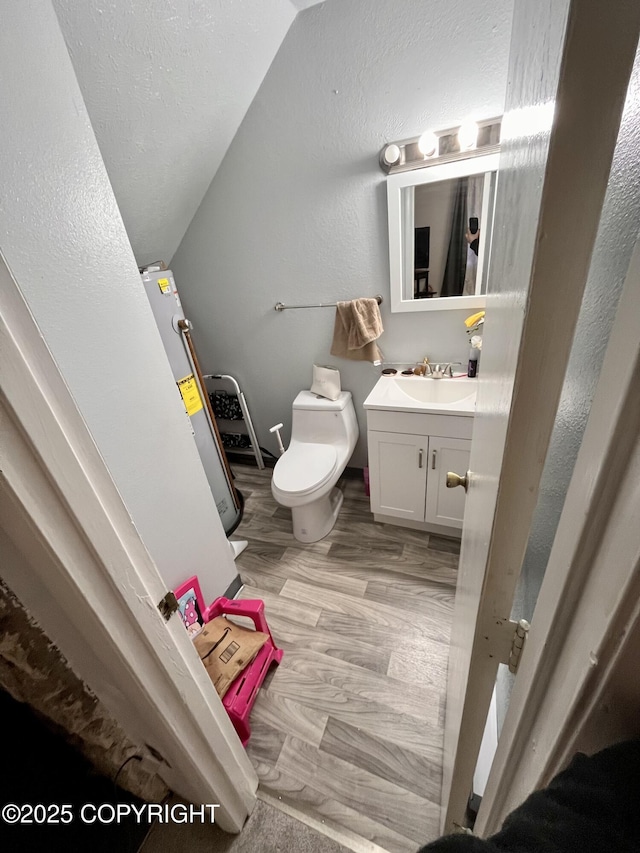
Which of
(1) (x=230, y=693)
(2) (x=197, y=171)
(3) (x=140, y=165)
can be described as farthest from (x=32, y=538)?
(2) (x=197, y=171)

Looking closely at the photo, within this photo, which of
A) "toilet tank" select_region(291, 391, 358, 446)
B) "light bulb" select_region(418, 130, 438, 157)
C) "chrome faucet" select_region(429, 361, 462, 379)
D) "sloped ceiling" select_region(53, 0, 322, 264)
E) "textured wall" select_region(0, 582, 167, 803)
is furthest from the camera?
"toilet tank" select_region(291, 391, 358, 446)

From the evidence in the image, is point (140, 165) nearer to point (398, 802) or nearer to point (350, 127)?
point (350, 127)

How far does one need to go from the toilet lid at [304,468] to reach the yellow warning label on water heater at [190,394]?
532 millimetres

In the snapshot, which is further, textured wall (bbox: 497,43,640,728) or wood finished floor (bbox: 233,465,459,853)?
wood finished floor (bbox: 233,465,459,853)

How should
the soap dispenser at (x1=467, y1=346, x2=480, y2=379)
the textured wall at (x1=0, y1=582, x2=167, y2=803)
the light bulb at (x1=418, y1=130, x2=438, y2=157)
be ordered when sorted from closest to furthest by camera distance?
the textured wall at (x1=0, y1=582, x2=167, y2=803) < the light bulb at (x1=418, y1=130, x2=438, y2=157) < the soap dispenser at (x1=467, y1=346, x2=480, y2=379)

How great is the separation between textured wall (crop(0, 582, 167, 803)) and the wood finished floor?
447 millimetres

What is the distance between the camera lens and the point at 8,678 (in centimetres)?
65

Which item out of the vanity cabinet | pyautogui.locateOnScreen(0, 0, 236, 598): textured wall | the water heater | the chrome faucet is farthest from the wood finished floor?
the chrome faucet

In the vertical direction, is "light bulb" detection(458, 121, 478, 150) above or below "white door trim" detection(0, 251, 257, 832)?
above

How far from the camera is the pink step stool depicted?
1087mm

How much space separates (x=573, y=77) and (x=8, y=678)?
114 centimetres

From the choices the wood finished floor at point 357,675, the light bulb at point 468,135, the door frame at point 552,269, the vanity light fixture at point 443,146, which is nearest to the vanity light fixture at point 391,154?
the vanity light fixture at point 443,146

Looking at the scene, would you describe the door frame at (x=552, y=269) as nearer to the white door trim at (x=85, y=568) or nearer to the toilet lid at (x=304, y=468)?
the white door trim at (x=85, y=568)

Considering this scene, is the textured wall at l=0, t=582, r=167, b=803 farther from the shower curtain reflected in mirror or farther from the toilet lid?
the shower curtain reflected in mirror
